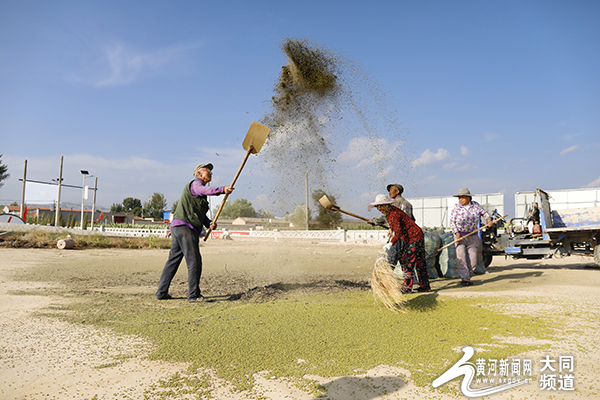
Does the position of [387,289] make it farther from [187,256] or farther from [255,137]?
[255,137]

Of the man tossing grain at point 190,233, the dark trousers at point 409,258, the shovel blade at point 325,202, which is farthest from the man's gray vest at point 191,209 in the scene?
the dark trousers at point 409,258

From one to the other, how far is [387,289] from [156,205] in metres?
71.6

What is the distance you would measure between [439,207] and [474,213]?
23518 mm

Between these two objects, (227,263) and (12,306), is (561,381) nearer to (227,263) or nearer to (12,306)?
(12,306)

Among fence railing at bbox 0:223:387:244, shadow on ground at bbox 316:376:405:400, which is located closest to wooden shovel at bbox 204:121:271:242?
shadow on ground at bbox 316:376:405:400

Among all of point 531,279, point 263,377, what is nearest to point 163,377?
point 263,377

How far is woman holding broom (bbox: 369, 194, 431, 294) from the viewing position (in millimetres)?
4863

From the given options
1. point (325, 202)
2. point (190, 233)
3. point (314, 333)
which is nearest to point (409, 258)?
point (325, 202)

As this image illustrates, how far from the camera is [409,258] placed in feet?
16.1

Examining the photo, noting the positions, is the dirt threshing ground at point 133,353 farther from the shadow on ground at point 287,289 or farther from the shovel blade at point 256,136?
the shovel blade at point 256,136

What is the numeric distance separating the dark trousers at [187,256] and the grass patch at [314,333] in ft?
0.83

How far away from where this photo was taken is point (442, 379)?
220 cm

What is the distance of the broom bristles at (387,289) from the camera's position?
379 cm

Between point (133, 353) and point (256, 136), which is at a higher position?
point (256, 136)
